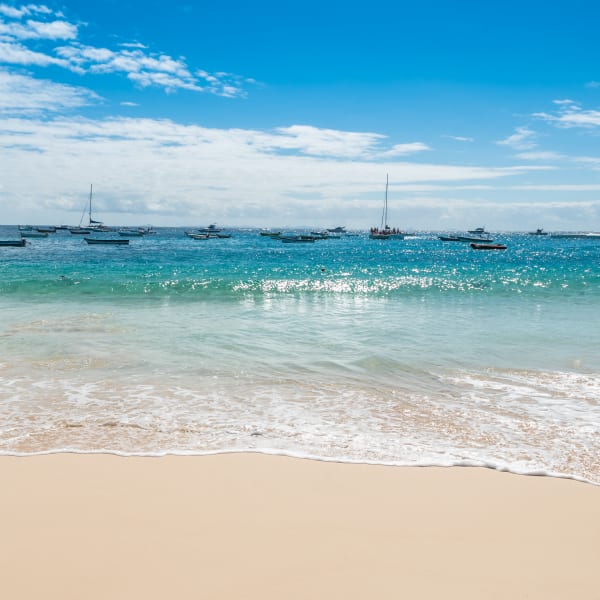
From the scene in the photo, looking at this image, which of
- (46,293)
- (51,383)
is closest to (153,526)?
(51,383)

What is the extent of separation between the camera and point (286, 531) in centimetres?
538

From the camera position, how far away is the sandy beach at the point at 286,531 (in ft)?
15.0

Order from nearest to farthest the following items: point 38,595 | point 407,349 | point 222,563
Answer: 1. point 38,595
2. point 222,563
3. point 407,349

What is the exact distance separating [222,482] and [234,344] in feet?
29.3

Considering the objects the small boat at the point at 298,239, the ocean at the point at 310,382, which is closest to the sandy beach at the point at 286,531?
the ocean at the point at 310,382

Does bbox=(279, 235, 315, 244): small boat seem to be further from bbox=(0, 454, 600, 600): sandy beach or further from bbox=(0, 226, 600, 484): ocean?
bbox=(0, 454, 600, 600): sandy beach

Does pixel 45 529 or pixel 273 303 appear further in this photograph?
pixel 273 303

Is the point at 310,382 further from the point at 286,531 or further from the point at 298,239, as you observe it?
the point at 298,239

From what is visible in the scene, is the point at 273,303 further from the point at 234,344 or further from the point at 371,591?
the point at 371,591

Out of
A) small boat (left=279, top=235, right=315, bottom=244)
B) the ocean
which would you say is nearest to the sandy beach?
the ocean

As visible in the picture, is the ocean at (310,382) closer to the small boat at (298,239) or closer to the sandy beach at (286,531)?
the sandy beach at (286,531)

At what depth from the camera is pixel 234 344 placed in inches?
602

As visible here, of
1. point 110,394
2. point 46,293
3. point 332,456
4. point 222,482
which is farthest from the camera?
point 46,293

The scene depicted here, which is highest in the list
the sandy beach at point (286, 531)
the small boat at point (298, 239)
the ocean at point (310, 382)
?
the small boat at point (298, 239)
